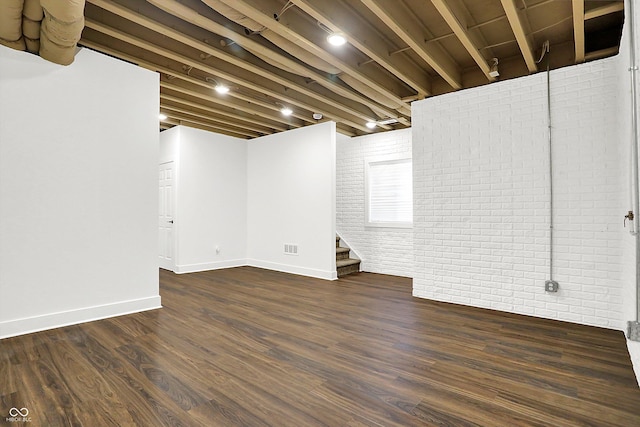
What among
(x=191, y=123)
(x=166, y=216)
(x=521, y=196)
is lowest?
(x=166, y=216)

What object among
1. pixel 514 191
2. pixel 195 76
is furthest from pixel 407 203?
pixel 195 76

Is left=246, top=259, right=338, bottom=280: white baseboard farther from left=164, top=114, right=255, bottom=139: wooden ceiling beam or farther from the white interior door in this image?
left=164, top=114, right=255, bottom=139: wooden ceiling beam

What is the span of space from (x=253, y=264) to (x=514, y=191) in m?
4.81

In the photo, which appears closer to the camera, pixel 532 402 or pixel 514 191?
pixel 532 402

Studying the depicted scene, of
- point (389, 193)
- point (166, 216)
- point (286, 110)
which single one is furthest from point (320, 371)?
point (166, 216)

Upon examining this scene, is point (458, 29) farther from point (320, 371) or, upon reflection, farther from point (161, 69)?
point (161, 69)

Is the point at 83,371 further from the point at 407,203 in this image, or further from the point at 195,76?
the point at 407,203

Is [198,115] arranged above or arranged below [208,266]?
above

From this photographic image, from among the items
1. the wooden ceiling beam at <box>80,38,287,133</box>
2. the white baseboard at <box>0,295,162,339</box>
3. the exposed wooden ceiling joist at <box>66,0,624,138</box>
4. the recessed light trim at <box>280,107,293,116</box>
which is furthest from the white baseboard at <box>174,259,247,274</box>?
the recessed light trim at <box>280,107,293,116</box>

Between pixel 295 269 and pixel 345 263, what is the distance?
2.91 ft

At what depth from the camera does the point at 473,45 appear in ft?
10.2

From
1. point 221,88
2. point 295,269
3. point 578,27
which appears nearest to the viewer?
point 578,27

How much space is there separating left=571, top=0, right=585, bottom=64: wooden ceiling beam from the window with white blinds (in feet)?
9.29

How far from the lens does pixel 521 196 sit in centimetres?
366
